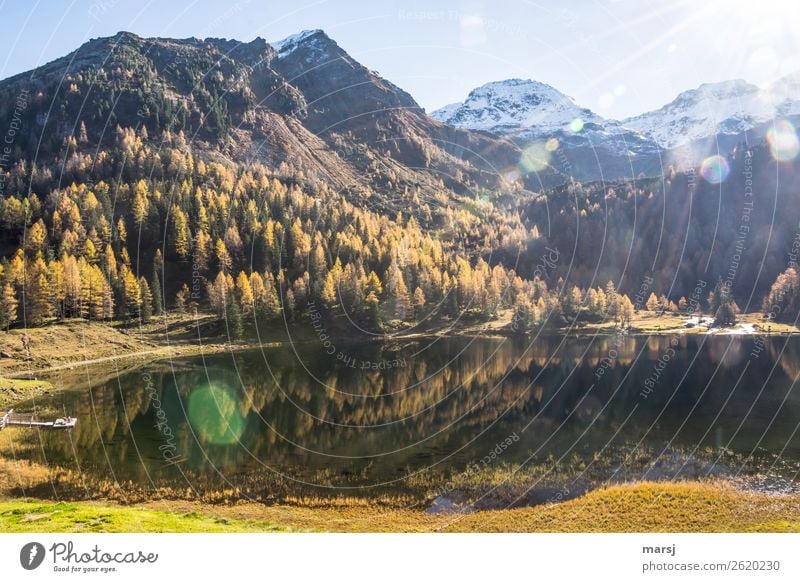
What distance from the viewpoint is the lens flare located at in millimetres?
41503

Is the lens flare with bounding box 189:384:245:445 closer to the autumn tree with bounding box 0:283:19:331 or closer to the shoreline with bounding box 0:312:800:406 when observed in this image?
the shoreline with bounding box 0:312:800:406

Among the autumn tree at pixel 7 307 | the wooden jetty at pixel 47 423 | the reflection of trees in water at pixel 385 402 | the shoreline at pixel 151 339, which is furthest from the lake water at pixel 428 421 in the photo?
the autumn tree at pixel 7 307

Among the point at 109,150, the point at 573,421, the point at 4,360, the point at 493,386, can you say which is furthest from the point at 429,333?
the point at 109,150

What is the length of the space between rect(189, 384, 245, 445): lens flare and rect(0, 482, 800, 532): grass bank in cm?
1365

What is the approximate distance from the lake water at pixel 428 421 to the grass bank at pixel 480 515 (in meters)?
2.93

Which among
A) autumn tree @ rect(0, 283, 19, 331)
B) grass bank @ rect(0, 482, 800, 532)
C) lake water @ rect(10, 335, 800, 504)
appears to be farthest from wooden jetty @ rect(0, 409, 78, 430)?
autumn tree @ rect(0, 283, 19, 331)

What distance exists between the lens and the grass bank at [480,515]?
22.4 m

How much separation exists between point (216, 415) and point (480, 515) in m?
31.1

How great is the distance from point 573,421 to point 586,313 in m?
87.4

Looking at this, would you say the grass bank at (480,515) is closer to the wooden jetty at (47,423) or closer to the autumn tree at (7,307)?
the wooden jetty at (47,423)

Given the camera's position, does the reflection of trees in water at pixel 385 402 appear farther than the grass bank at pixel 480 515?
Yes

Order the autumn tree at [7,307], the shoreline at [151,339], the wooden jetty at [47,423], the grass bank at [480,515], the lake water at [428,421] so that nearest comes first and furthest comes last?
the grass bank at [480,515] < the lake water at [428,421] < the wooden jetty at [47,423] < the shoreline at [151,339] < the autumn tree at [7,307]

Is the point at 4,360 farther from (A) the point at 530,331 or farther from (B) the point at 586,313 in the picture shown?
(B) the point at 586,313

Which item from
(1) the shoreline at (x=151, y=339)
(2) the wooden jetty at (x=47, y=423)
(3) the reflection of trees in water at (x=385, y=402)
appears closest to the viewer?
(3) the reflection of trees in water at (x=385, y=402)
